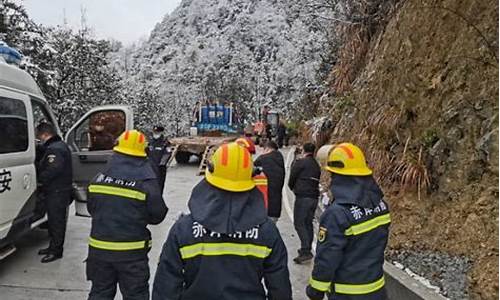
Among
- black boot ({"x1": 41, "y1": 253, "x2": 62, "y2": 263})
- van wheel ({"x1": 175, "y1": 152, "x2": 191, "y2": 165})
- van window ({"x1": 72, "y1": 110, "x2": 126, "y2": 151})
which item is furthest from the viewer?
van wheel ({"x1": 175, "y1": 152, "x2": 191, "y2": 165})

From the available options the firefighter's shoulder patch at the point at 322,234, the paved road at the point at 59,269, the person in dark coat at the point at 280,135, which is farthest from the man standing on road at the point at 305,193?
the person in dark coat at the point at 280,135

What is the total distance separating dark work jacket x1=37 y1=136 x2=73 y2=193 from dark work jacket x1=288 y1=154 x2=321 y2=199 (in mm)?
3013

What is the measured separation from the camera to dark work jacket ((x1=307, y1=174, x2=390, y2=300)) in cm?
331

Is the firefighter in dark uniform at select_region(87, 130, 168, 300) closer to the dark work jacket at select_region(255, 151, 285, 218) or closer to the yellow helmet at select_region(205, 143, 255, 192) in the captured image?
the yellow helmet at select_region(205, 143, 255, 192)

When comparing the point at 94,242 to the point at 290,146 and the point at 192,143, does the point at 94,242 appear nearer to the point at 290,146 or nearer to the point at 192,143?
the point at 192,143

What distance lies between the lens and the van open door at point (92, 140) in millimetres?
7594

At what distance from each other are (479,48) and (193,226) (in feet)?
17.7

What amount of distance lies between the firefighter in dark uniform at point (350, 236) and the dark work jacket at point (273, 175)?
353 centimetres

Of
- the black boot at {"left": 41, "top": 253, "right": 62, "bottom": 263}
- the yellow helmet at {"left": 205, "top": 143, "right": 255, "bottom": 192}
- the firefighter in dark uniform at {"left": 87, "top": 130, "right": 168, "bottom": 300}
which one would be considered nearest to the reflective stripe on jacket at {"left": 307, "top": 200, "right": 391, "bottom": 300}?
the yellow helmet at {"left": 205, "top": 143, "right": 255, "bottom": 192}

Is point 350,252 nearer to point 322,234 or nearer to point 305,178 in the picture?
point 322,234

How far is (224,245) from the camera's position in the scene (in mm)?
2566

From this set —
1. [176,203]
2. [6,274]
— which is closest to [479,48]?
[6,274]

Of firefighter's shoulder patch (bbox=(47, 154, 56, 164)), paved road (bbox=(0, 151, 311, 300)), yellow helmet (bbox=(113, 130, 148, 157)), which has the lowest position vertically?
paved road (bbox=(0, 151, 311, 300))

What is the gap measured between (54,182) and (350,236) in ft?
14.6
